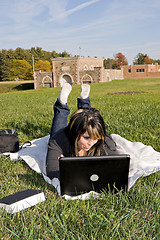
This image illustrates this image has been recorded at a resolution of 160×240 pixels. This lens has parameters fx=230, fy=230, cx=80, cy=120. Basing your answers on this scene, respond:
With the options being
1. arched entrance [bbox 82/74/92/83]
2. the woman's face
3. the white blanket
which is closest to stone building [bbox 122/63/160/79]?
arched entrance [bbox 82/74/92/83]

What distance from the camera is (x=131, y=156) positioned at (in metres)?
3.91

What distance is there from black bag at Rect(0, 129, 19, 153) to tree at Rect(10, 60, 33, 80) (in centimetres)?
6459

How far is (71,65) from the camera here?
42875 millimetres

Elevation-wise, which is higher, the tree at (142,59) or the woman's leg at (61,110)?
the tree at (142,59)

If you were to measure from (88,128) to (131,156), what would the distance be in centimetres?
131

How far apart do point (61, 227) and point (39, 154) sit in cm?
222

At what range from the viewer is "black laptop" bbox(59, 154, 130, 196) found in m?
2.36

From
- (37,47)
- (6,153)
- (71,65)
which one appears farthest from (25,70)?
(6,153)

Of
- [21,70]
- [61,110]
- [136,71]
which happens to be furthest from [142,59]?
[61,110]

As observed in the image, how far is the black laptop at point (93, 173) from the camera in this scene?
236cm

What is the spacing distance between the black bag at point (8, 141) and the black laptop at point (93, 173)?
208 cm

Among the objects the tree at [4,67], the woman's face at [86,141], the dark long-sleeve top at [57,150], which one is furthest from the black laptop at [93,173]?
the tree at [4,67]

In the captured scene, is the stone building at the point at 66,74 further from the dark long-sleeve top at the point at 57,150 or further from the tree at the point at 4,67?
the dark long-sleeve top at the point at 57,150

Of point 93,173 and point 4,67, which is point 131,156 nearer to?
point 93,173
